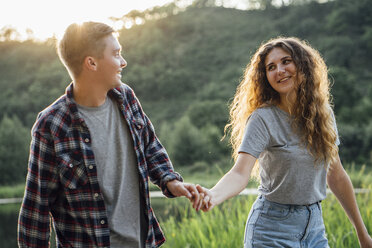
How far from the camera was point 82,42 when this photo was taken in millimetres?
1712

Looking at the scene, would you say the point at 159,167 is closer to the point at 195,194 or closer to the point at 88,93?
the point at 195,194

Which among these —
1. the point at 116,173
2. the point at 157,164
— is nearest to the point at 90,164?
the point at 116,173

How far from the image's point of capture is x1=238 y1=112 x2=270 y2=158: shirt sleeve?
1.77 metres

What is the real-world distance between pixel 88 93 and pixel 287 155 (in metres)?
0.82

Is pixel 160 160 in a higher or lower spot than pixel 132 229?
higher

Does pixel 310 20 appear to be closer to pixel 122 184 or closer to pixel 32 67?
pixel 32 67

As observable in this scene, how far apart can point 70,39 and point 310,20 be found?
33239 millimetres

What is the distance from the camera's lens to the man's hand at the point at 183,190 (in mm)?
1788

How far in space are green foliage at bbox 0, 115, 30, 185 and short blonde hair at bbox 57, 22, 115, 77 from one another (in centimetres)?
1872

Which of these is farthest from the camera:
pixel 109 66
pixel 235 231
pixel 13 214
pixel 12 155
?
pixel 12 155

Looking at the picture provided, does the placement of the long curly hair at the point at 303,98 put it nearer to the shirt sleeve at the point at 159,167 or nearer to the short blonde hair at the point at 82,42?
the shirt sleeve at the point at 159,167

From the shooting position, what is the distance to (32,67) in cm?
3459

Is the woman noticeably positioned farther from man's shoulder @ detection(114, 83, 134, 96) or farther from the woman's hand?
man's shoulder @ detection(114, 83, 134, 96)

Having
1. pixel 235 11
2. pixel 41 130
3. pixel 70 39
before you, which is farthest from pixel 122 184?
pixel 235 11
